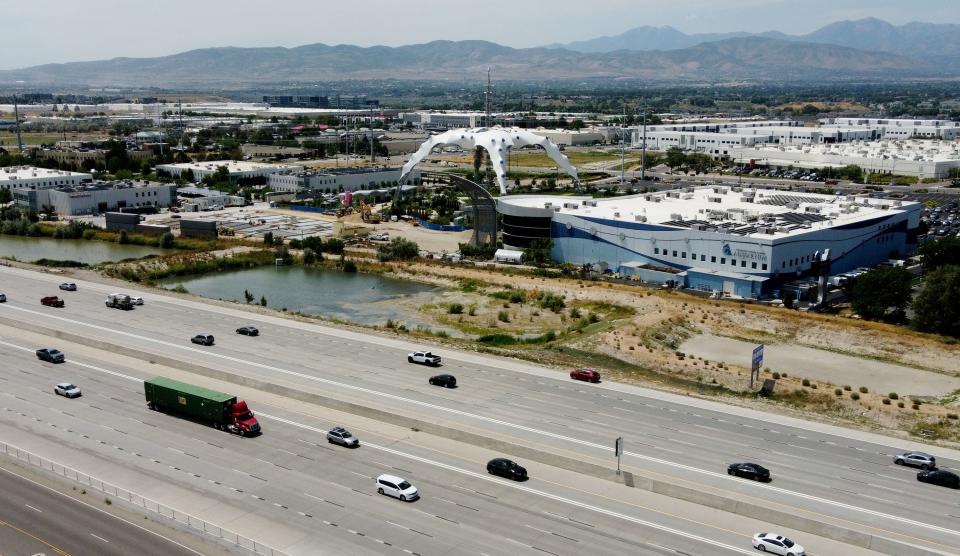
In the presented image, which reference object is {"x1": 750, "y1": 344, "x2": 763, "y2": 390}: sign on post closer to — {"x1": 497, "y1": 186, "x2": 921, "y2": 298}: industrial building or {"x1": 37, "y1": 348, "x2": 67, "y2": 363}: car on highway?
{"x1": 497, "y1": 186, "x2": 921, "y2": 298}: industrial building

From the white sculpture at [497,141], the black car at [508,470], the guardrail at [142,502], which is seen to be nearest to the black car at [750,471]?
the black car at [508,470]

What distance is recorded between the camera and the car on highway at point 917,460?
2084 cm

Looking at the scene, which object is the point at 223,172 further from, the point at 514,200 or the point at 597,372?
the point at 597,372

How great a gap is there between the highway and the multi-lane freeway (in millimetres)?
1369

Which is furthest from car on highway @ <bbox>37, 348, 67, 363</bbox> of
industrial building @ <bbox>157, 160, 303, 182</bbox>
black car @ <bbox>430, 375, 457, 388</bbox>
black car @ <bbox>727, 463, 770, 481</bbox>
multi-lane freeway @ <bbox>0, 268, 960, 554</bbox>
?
industrial building @ <bbox>157, 160, 303, 182</bbox>

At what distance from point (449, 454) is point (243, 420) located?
233 inches

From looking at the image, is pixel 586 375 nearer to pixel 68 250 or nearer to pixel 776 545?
pixel 776 545

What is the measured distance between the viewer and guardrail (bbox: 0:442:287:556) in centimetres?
1684

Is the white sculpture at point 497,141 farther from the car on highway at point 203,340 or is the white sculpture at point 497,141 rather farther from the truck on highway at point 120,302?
the car on highway at point 203,340

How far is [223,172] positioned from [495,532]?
7267 cm

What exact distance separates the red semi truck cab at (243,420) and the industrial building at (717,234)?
26769mm

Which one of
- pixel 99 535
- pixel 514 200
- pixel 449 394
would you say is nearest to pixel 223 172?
pixel 514 200

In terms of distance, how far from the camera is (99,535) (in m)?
17.3

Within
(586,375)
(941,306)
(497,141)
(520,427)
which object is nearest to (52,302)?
(520,427)
